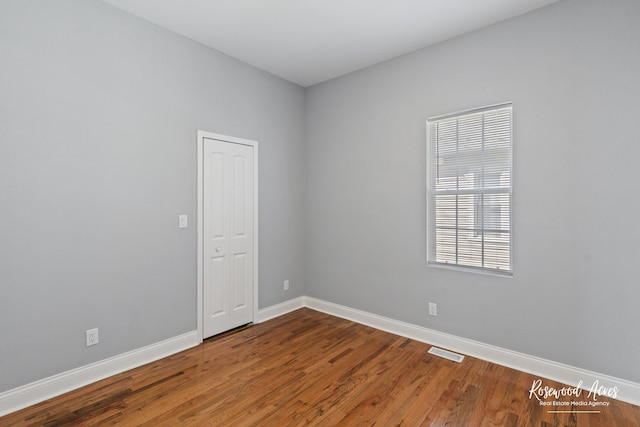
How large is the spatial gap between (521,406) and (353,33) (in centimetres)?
337

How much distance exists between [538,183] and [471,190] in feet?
1.73

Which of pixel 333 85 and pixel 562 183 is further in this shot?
pixel 333 85

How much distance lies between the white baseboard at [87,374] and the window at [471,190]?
2.68 m

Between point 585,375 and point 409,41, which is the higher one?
point 409,41

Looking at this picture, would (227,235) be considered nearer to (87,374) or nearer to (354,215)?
(354,215)

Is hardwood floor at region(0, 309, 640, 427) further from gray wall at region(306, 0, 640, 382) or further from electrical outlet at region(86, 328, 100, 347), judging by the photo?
gray wall at region(306, 0, 640, 382)

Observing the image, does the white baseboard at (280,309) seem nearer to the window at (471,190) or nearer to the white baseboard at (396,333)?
the white baseboard at (396,333)

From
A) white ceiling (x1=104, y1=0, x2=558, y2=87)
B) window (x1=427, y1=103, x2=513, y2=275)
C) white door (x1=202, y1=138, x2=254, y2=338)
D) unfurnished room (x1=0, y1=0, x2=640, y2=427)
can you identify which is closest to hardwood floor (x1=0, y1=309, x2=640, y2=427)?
unfurnished room (x1=0, y1=0, x2=640, y2=427)

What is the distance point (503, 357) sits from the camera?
2.78 meters

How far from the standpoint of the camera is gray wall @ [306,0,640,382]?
7.55 feet

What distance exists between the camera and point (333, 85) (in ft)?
13.5

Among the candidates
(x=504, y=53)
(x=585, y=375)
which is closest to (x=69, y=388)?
(x=585, y=375)

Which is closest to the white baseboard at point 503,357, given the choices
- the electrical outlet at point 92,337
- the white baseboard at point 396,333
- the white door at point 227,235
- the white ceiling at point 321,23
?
the white baseboard at point 396,333

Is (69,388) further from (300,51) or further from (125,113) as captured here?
(300,51)
